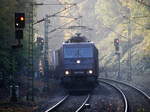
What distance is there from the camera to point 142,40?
59.3m

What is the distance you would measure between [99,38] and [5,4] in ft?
149

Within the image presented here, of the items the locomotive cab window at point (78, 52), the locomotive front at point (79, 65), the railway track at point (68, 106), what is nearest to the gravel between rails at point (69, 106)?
the railway track at point (68, 106)

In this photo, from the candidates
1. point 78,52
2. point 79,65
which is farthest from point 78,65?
point 78,52

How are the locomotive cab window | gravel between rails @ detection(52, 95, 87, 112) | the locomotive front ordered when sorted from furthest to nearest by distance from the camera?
the locomotive cab window < the locomotive front < gravel between rails @ detection(52, 95, 87, 112)

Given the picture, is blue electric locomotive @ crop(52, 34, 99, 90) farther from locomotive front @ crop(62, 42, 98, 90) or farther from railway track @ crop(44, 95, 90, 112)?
railway track @ crop(44, 95, 90, 112)

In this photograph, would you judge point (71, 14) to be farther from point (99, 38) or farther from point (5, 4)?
point (5, 4)

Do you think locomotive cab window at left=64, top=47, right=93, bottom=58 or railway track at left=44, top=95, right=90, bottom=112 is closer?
railway track at left=44, top=95, right=90, bottom=112

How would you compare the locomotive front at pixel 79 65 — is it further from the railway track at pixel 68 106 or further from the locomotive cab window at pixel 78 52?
the railway track at pixel 68 106

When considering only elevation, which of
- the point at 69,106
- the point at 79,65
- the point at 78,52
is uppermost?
the point at 78,52

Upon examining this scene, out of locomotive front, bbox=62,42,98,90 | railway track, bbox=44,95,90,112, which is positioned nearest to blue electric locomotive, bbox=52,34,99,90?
locomotive front, bbox=62,42,98,90

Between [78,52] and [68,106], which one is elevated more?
[78,52]

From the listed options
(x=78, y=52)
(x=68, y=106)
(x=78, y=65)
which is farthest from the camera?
(x=78, y=52)

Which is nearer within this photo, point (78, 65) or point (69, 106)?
point (69, 106)

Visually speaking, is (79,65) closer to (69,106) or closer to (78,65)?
(78,65)
